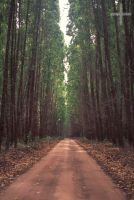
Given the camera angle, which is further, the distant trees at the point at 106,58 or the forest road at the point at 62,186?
the distant trees at the point at 106,58

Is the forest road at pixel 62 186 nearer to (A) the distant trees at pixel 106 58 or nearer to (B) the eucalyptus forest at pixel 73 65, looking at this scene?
(B) the eucalyptus forest at pixel 73 65

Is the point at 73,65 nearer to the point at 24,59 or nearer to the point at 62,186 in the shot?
the point at 24,59

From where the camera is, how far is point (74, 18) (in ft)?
119

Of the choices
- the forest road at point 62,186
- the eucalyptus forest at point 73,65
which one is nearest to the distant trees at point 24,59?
the eucalyptus forest at point 73,65

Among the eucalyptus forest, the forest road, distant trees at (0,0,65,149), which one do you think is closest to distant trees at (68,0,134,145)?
the eucalyptus forest

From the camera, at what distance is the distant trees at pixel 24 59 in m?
21.3

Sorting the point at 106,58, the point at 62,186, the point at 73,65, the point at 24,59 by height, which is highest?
the point at 73,65

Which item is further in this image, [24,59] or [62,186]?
[24,59]

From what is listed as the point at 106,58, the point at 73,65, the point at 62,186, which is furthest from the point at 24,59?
the point at 73,65

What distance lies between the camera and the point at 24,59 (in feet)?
99.8

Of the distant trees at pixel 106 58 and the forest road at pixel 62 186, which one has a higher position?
the distant trees at pixel 106 58

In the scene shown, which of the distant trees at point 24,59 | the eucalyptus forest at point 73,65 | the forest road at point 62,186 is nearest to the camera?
the forest road at point 62,186

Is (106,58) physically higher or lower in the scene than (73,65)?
lower

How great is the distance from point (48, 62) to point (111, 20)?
14999 millimetres
